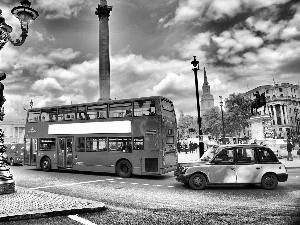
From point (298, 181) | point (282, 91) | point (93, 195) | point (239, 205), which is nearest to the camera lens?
point (239, 205)

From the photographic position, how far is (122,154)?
43.8 ft

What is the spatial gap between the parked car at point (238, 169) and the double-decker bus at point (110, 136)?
305cm

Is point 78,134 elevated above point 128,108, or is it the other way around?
point 128,108

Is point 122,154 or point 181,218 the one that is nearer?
point 181,218

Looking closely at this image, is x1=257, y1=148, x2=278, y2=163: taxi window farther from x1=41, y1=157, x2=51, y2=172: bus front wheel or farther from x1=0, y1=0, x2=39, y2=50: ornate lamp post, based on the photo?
x1=41, y1=157, x2=51, y2=172: bus front wheel

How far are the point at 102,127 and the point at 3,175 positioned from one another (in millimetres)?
6306

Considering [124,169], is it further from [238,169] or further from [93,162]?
[238,169]

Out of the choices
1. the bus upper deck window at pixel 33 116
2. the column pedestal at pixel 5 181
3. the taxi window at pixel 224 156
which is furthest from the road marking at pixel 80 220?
the bus upper deck window at pixel 33 116

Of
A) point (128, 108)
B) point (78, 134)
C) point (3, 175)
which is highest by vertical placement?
point (128, 108)

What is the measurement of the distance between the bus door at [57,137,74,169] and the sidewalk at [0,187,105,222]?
7335mm

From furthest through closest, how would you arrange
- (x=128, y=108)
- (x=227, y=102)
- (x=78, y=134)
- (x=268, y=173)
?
1. (x=227, y=102)
2. (x=78, y=134)
3. (x=128, y=108)
4. (x=268, y=173)

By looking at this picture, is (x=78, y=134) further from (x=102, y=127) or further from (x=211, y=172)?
(x=211, y=172)

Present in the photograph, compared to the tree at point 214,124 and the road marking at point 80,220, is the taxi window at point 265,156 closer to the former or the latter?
the road marking at point 80,220

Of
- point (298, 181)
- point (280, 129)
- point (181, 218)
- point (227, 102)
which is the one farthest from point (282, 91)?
point (181, 218)
